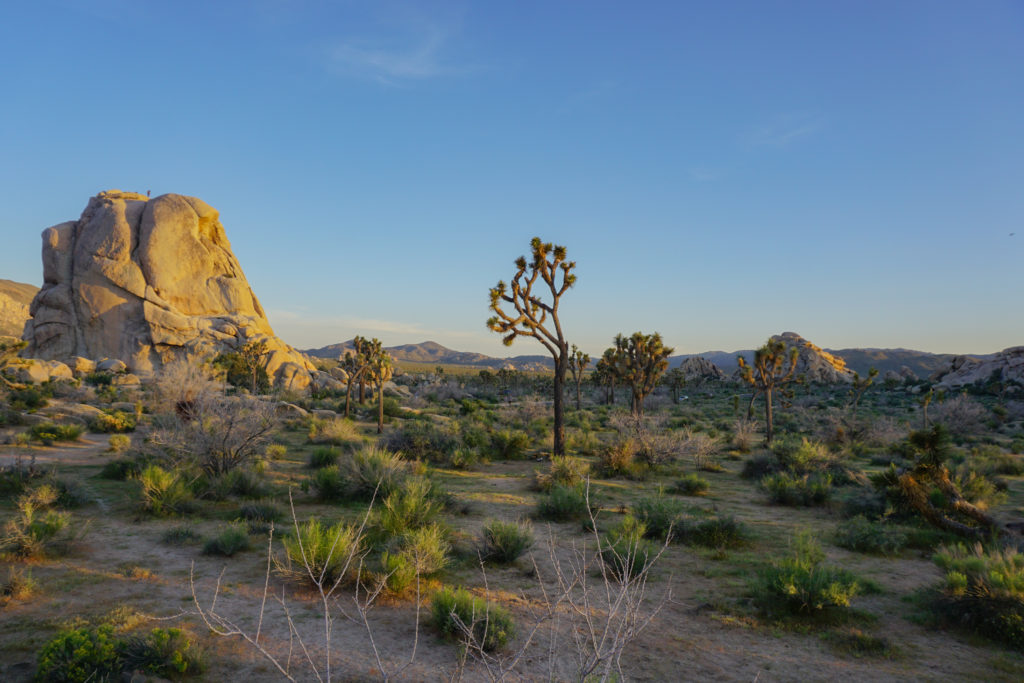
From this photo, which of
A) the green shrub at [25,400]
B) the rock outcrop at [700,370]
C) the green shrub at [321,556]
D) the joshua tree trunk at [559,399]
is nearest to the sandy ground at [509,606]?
the green shrub at [321,556]

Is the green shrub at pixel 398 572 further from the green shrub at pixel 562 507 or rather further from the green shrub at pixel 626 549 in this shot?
the green shrub at pixel 562 507

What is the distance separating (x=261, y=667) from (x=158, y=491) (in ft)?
21.8

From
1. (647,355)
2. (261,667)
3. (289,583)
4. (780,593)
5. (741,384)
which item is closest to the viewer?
(261,667)

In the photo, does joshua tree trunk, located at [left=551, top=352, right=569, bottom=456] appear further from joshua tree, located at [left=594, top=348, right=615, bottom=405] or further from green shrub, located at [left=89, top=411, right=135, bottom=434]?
joshua tree, located at [left=594, top=348, right=615, bottom=405]

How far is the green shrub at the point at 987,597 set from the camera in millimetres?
5641

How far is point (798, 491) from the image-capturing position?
40.4 feet

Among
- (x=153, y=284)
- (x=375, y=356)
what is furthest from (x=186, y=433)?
(x=153, y=284)

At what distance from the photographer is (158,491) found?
10.0 metres

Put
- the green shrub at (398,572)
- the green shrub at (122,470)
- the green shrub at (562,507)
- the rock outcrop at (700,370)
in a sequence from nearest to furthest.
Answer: the green shrub at (398,572) < the green shrub at (562,507) < the green shrub at (122,470) < the rock outcrop at (700,370)

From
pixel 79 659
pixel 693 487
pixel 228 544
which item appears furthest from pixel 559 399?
pixel 79 659

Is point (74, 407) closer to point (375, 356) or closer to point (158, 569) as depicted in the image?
point (375, 356)

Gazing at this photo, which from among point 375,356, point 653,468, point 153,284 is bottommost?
point 653,468

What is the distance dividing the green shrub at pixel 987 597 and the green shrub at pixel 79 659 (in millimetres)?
8753

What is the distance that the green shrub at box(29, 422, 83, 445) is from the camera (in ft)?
53.7
